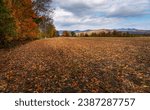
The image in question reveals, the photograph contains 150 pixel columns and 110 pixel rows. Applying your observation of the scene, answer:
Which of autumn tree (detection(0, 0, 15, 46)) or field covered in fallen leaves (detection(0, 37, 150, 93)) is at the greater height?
autumn tree (detection(0, 0, 15, 46))

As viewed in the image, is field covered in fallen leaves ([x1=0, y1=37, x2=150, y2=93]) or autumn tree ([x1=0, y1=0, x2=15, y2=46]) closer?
field covered in fallen leaves ([x1=0, y1=37, x2=150, y2=93])

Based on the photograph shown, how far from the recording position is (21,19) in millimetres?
41875

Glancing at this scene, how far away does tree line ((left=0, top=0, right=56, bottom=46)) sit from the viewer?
29.8 metres

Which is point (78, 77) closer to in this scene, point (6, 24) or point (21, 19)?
point (6, 24)

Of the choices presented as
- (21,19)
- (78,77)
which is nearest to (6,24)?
(21,19)

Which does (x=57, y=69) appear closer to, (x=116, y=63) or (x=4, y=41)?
(x=116, y=63)

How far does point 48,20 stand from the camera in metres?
58.8

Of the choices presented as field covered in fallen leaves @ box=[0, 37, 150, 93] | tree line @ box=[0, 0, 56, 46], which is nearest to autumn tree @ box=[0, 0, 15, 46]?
tree line @ box=[0, 0, 56, 46]

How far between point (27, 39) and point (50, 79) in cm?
3687

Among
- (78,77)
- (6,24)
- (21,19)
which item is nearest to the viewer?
(78,77)

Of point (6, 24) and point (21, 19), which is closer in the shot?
point (6, 24)

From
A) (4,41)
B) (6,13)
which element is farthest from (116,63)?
(4,41)

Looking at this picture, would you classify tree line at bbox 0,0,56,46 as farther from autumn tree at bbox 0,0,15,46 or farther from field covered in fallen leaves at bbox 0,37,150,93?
field covered in fallen leaves at bbox 0,37,150,93

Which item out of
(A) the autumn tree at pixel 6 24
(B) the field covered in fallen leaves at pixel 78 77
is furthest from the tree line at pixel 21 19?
(B) the field covered in fallen leaves at pixel 78 77
